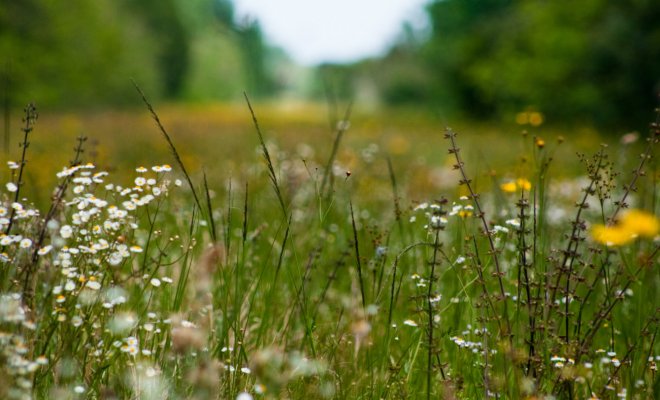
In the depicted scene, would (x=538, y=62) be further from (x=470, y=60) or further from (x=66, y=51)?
(x=66, y=51)

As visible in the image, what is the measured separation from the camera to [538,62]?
70.8 ft

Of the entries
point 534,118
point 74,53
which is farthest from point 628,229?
point 74,53

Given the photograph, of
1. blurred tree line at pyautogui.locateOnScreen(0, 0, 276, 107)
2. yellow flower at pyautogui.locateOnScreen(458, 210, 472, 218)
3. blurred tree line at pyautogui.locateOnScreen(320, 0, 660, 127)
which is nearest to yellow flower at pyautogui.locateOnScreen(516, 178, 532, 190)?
yellow flower at pyautogui.locateOnScreen(458, 210, 472, 218)

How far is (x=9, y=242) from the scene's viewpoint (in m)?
1.83

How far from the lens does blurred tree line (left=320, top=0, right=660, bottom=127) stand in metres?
16.1

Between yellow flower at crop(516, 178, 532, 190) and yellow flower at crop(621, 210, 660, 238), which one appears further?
yellow flower at crop(516, 178, 532, 190)

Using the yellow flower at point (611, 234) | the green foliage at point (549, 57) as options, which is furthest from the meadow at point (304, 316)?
the green foliage at point (549, 57)

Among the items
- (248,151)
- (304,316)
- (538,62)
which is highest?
(538,62)

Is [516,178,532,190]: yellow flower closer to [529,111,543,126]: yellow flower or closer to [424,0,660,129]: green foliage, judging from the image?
[529,111,543,126]: yellow flower

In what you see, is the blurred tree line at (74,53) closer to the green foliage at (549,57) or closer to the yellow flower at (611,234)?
the green foliage at (549,57)

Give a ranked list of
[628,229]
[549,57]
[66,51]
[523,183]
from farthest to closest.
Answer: [66,51] < [549,57] < [523,183] < [628,229]

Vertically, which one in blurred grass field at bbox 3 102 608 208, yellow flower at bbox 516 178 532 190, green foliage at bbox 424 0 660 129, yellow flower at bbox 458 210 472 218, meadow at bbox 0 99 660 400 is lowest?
meadow at bbox 0 99 660 400

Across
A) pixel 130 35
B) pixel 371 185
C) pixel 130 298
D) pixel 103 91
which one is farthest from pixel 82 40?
pixel 130 298

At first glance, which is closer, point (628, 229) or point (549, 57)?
point (628, 229)
